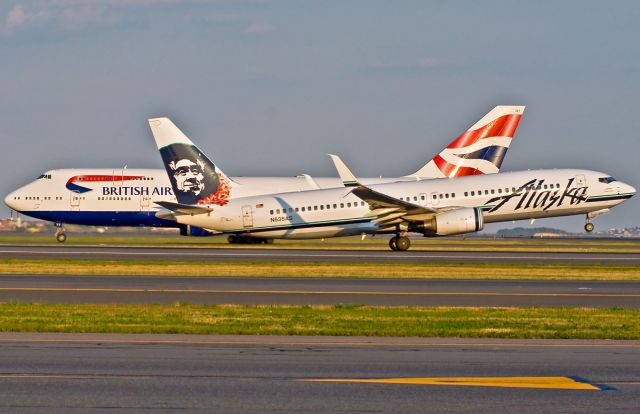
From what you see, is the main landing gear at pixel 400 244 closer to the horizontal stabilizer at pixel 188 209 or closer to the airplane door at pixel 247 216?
the airplane door at pixel 247 216

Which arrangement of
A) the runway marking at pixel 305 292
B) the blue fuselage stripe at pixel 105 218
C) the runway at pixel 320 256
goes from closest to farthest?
the runway marking at pixel 305 292, the runway at pixel 320 256, the blue fuselage stripe at pixel 105 218

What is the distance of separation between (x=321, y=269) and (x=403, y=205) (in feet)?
50.7

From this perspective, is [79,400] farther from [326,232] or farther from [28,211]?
[28,211]

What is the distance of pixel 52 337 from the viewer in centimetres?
1766

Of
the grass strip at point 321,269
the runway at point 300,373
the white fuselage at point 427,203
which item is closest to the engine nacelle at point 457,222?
the white fuselage at point 427,203

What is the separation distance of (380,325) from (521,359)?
5145 millimetres

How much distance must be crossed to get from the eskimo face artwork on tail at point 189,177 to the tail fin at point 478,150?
548 inches

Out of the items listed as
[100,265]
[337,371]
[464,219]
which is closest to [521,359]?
[337,371]

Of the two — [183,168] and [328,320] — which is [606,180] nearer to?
[183,168]

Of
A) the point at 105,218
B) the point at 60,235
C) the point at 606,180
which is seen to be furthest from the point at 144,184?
the point at 606,180

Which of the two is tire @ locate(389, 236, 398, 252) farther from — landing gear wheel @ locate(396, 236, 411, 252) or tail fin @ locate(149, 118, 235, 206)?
tail fin @ locate(149, 118, 235, 206)

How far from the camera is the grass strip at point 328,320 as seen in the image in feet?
62.4

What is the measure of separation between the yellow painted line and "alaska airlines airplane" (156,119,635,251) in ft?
126

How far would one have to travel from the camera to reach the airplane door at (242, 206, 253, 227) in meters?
55.3
